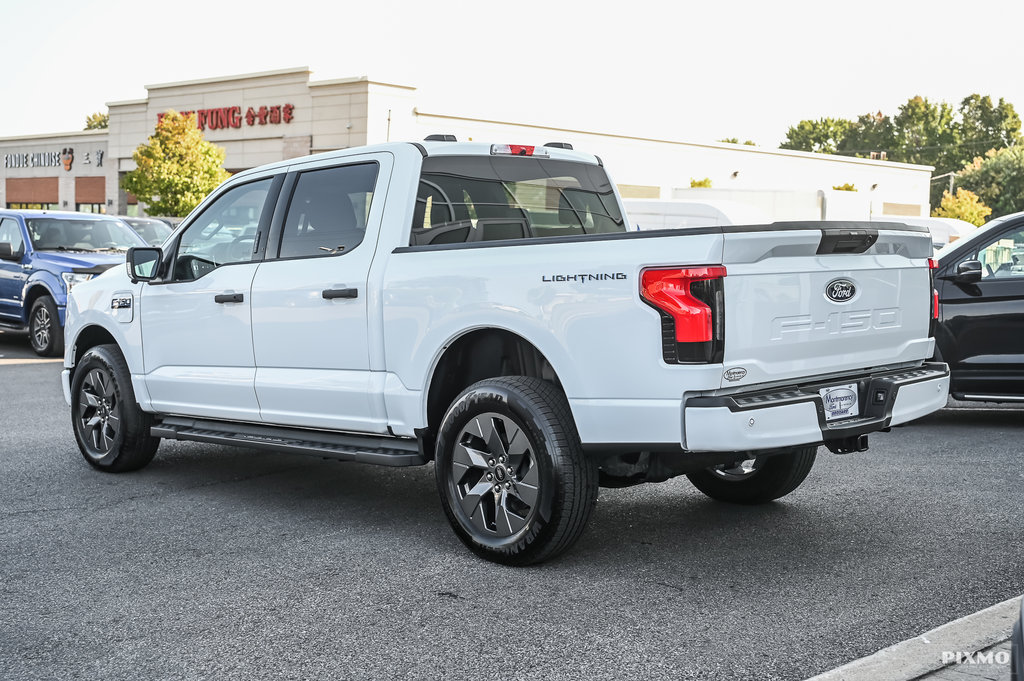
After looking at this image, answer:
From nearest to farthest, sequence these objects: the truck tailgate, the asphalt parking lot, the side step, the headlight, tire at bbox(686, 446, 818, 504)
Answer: the asphalt parking lot, the truck tailgate, the side step, tire at bbox(686, 446, 818, 504), the headlight

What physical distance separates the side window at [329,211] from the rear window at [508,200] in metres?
0.34

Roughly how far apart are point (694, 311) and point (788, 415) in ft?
2.01

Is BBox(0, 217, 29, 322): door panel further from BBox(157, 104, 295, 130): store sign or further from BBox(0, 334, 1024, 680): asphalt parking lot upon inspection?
BBox(157, 104, 295, 130): store sign

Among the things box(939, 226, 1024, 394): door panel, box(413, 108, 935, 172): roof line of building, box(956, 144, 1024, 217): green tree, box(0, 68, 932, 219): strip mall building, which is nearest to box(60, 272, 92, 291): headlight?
box(939, 226, 1024, 394): door panel

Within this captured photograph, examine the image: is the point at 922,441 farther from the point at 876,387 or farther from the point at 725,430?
the point at 725,430

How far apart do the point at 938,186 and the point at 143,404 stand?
119303 millimetres

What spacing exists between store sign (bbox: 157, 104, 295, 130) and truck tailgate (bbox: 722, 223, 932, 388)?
4520cm

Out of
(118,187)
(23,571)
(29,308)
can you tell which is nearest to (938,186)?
(118,187)

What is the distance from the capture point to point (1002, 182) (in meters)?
93.7

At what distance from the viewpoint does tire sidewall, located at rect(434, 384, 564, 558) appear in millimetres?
4980

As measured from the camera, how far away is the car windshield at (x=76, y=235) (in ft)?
50.2

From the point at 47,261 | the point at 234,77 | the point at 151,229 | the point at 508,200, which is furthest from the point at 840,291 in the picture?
the point at 234,77

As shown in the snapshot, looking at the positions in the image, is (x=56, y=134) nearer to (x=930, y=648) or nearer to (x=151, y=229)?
(x=151, y=229)

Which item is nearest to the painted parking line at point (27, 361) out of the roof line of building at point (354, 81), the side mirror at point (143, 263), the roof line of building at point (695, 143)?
the side mirror at point (143, 263)
